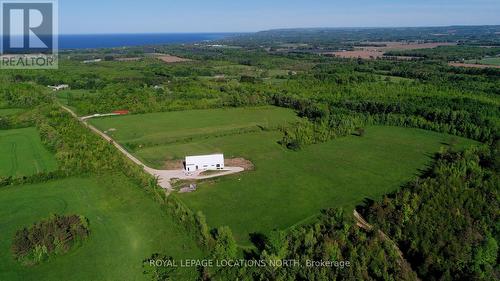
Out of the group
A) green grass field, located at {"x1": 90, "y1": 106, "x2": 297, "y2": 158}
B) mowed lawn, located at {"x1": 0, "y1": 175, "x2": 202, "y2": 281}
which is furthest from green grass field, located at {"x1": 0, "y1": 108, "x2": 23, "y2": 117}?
mowed lawn, located at {"x1": 0, "y1": 175, "x2": 202, "y2": 281}

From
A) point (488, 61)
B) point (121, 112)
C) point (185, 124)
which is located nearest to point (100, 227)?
point (185, 124)

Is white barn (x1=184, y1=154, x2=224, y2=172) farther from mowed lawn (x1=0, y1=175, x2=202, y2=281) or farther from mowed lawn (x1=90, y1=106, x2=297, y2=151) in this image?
mowed lawn (x1=90, y1=106, x2=297, y2=151)

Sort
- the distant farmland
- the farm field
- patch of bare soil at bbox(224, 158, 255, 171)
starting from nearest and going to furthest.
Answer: patch of bare soil at bbox(224, 158, 255, 171) → the distant farmland → the farm field

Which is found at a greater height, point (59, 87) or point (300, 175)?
point (59, 87)

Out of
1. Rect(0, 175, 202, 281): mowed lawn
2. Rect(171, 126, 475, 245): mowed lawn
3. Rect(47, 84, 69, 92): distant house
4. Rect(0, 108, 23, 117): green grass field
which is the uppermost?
Rect(47, 84, 69, 92): distant house

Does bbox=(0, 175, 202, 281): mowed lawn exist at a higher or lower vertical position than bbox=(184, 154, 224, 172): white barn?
lower

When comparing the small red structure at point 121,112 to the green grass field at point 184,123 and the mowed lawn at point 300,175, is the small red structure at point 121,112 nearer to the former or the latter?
the green grass field at point 184,123

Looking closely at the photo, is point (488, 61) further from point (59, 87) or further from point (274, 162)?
point (59, 87)

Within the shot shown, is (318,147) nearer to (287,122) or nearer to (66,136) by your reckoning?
(287,122)
